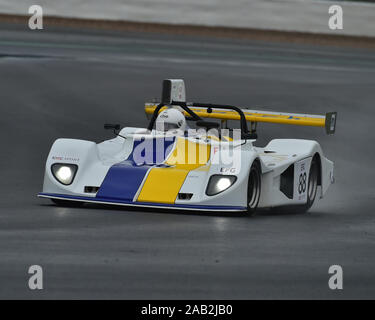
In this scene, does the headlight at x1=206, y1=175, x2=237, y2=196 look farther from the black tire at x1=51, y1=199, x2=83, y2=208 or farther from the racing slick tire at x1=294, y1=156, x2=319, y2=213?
the racing slick tire at x1=294, y1=156, x2=319, y2=213

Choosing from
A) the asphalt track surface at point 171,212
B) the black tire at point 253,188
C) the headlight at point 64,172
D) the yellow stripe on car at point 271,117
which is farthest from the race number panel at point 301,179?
the headlight at point 64,172

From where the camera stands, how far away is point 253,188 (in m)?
12.2

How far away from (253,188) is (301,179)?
1.31 m

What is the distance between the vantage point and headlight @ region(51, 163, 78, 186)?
39.5 ft

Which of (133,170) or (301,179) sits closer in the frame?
(133,170)

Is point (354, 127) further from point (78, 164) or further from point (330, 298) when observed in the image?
point (330, 298)

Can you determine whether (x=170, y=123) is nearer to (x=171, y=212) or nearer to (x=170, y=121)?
(x=170, y=121)

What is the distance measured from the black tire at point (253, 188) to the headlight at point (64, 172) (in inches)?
76.2

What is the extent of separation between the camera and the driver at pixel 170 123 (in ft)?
41.8

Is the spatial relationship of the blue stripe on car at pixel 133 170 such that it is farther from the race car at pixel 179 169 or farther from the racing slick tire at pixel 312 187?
the racing slick tire at pixel 312 187

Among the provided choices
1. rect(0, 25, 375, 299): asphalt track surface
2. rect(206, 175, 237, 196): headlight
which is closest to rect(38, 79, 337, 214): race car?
rect(206, 175, 237, 196): headlight

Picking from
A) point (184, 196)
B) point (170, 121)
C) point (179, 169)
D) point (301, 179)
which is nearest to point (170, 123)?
point (170, 121)
